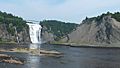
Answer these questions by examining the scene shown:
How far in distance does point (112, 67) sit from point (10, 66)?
25277 mm

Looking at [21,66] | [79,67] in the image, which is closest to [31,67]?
[21,66]

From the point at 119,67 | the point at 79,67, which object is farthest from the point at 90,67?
the point at 119,67

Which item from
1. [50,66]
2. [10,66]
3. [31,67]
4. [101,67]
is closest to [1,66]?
[10,66]

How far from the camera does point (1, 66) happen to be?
68.5 meters

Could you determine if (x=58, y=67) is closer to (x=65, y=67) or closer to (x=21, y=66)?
(x=65, y=67)

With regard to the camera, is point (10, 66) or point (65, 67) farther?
point (65, 67)

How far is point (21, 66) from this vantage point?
7175 centimetres

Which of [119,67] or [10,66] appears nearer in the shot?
[10,66]

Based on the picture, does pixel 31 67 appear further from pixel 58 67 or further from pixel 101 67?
pixel 101 67

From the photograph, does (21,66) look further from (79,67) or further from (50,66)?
(79,67)

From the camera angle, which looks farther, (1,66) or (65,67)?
(65,67)

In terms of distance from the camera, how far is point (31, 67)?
232ft

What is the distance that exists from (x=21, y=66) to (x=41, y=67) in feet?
15.2

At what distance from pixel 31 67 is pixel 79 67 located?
12.3 m
